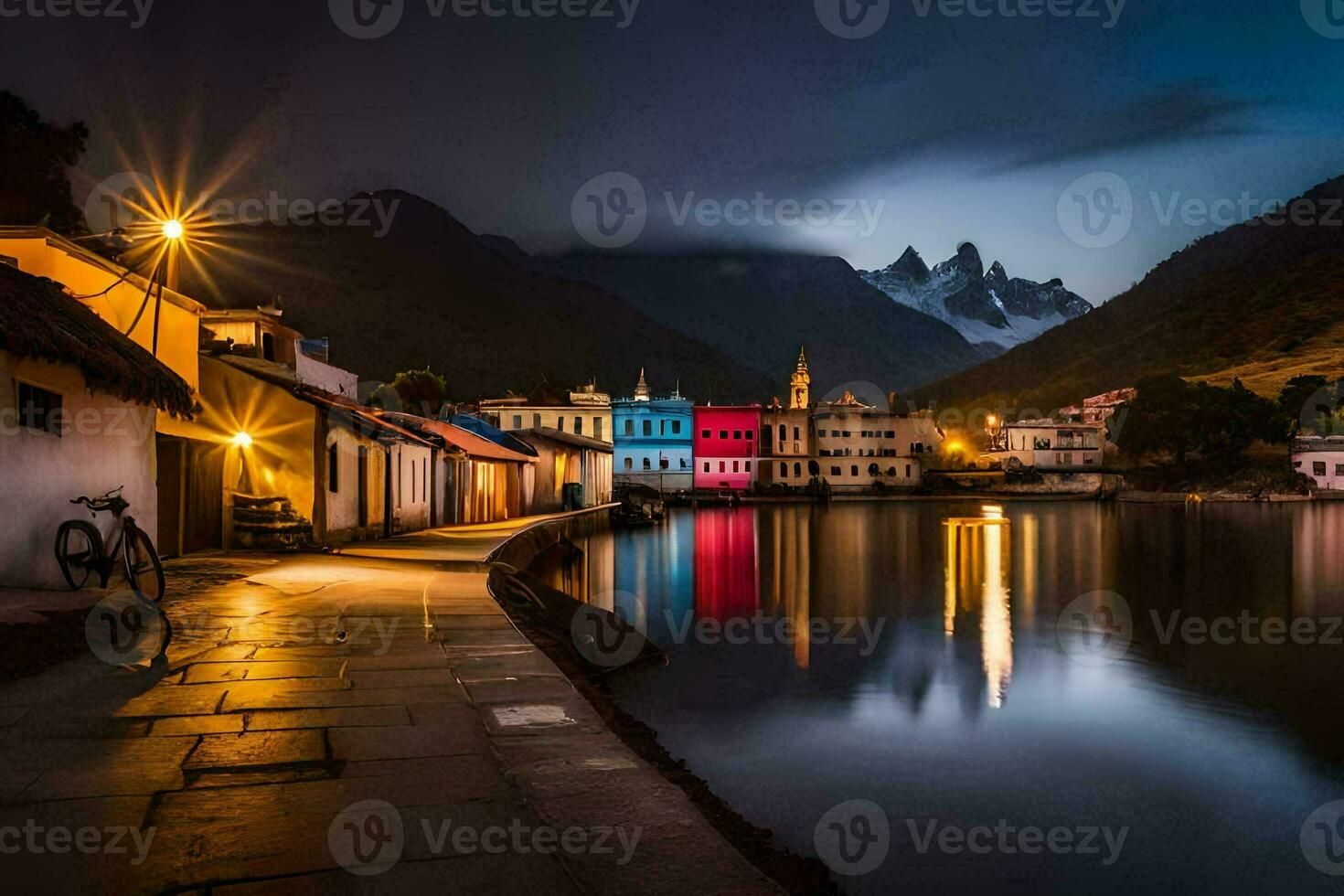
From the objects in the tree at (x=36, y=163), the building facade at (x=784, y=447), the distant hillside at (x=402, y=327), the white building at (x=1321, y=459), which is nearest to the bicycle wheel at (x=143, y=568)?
the tree at (x=36, y=163)

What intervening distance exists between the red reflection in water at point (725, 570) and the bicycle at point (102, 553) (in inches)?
517

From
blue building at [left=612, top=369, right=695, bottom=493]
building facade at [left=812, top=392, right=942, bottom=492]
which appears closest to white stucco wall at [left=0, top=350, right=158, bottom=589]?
blue building at [left=612, top=369, right=695, bottom=493]

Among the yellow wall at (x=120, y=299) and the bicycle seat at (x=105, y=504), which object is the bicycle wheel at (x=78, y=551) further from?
the yellow wall at (x=120, y=299)

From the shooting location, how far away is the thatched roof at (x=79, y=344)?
995 centimetres

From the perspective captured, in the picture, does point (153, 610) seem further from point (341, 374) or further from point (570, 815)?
point (341, 374)

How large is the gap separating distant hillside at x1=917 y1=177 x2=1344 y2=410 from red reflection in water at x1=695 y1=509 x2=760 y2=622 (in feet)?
285

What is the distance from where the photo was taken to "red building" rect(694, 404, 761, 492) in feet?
278

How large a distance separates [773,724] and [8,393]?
937 centimetres

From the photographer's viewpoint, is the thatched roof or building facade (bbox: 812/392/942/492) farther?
building facade (bbox: 812/392/942/492)

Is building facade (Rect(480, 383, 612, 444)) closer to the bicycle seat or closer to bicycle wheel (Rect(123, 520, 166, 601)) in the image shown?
the bicycle seat

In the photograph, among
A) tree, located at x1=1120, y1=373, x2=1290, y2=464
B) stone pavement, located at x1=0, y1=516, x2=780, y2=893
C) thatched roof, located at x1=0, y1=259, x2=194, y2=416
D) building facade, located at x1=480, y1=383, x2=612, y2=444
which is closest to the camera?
stone pavement, located at x1=0, y1=516, x2=780, y2=893

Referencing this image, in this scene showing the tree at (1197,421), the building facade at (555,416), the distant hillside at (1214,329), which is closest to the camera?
A: the building facade at (555,416)

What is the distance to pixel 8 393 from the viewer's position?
998cm

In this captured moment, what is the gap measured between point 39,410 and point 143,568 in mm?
2139
